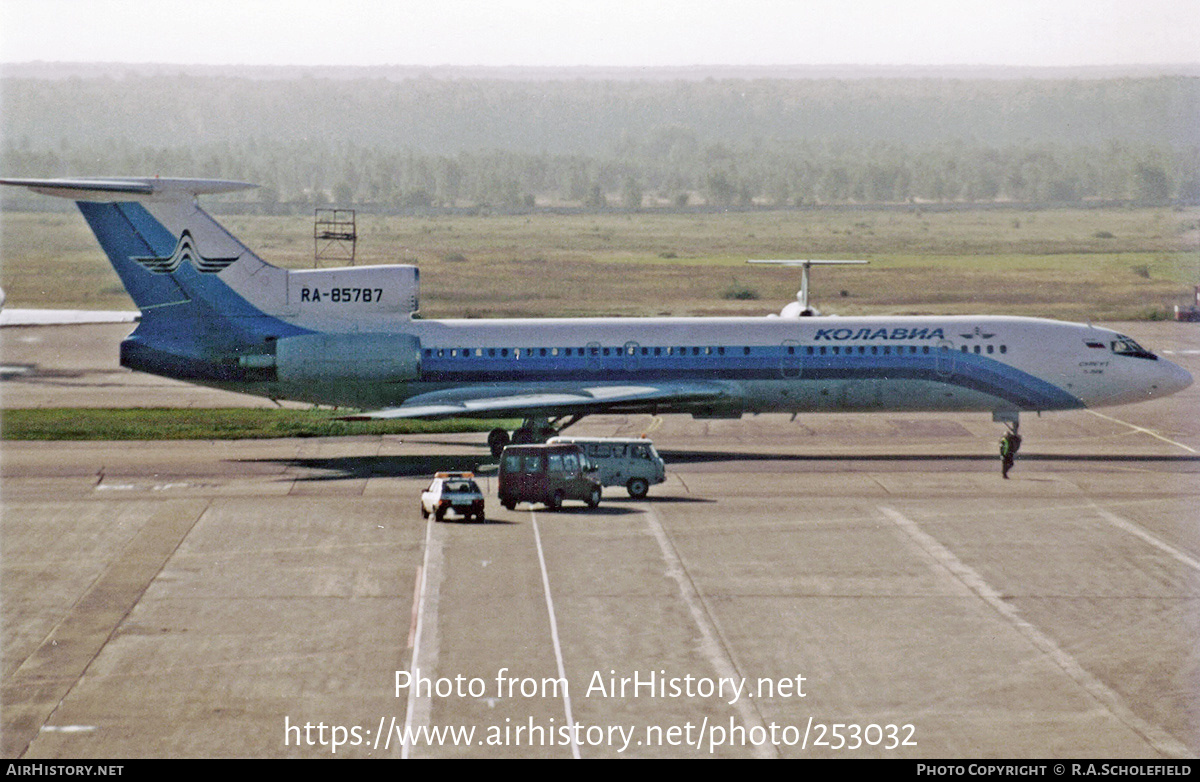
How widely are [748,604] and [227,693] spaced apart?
33.6ft

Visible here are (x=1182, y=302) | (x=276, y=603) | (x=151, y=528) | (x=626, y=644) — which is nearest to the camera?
(x=626, y=644)

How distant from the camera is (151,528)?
34719 millimetres

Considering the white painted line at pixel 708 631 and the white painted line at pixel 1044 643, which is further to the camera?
the white painted line at pixel 708 631

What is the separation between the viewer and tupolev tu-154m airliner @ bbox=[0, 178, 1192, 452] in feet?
146

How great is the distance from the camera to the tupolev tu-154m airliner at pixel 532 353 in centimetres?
4453

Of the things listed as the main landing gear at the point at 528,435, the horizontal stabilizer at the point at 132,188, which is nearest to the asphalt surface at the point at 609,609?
the main landing gear at the point at 528,435

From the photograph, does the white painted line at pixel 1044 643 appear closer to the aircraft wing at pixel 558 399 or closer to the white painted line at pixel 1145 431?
the aircraft wing at pixel 558 399

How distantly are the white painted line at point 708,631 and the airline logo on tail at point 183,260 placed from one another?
17.2 meters

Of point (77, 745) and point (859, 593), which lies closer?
point (77, 745)

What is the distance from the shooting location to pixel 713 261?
128750 mm

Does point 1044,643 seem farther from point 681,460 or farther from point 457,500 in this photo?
point 681,460

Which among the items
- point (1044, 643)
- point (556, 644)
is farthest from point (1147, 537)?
point (556, 644)

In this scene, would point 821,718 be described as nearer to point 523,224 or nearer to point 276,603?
point 276,603

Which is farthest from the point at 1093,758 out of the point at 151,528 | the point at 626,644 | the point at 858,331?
the point at 858,331
